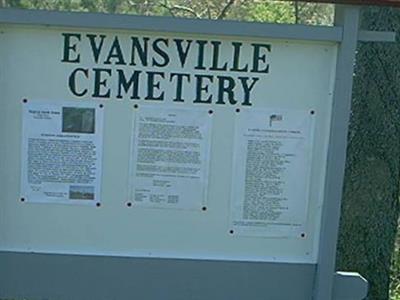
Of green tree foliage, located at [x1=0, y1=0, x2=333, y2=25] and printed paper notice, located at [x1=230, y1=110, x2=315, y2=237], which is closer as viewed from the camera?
printed paper notice, located at [x1=230, y1=110, x2=315, y2=237]

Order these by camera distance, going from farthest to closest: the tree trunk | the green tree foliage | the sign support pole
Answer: the green tree foliage, the tree trunk, the sign support pole

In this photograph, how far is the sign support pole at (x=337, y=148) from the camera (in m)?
3.17

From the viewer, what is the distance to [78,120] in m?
3.21

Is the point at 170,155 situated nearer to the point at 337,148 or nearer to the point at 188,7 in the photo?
the point at 337,148

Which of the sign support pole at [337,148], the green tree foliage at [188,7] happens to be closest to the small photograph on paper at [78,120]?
the sign support pole at [337,148]

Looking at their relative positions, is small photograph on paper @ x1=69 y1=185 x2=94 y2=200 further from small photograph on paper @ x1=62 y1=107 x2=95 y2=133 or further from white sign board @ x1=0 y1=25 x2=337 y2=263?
small photograph on paper @ x1=62 y1=107 x2=95 y2=133

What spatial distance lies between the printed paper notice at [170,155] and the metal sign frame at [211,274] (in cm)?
26

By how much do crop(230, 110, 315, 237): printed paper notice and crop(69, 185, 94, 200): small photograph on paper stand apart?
1.80 ft

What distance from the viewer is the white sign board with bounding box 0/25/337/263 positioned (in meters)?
3.20

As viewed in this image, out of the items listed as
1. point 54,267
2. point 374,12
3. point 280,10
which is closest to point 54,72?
point 54,267

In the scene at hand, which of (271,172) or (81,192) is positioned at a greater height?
(271,172)

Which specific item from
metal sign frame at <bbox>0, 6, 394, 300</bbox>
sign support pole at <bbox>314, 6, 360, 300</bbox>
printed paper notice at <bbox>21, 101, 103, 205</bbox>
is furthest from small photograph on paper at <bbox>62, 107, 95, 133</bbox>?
sign support pole at <bbox>314, 6, 360, 300</bbox>

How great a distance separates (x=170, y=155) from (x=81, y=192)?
37 cm

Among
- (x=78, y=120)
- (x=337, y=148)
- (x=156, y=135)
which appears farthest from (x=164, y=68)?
(x=337, y=148)
